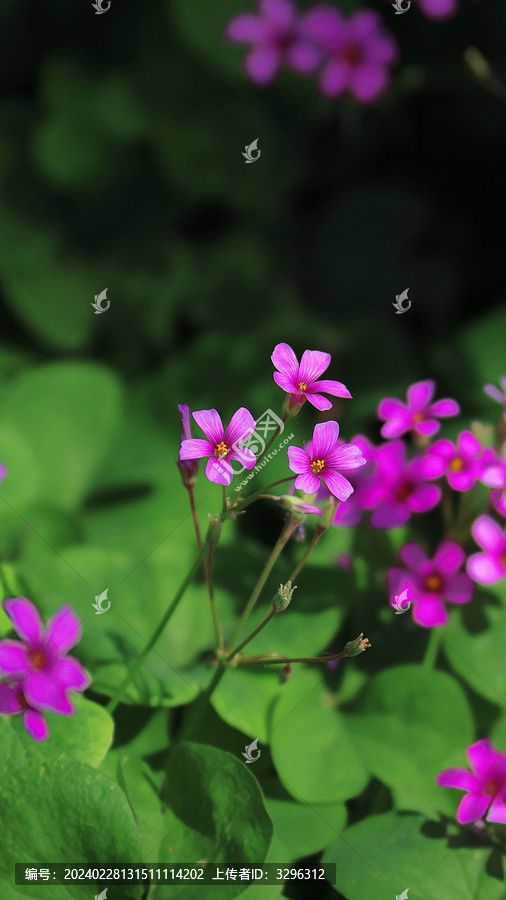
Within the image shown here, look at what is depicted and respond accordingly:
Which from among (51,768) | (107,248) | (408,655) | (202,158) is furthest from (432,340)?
(51,768)

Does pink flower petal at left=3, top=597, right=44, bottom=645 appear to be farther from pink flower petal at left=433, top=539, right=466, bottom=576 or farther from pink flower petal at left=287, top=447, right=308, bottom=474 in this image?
pink flower petal at left=433, top=539, right=466, bottom=576

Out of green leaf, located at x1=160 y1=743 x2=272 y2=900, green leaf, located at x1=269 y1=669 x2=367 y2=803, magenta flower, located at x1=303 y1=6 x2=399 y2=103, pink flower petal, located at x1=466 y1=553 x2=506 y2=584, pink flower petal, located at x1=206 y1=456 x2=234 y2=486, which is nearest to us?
pink flower petal, located at x1=206 y1=456 x2=234 y2=486

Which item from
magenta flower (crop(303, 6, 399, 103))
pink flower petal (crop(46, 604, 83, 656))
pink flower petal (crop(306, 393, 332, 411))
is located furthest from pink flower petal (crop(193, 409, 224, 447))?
magenta flower (crop(303, 6, 399, 103))

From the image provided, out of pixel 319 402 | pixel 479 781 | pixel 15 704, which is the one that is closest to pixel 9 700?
pixel 15 704

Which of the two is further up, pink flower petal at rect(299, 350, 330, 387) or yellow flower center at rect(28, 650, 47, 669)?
pink flower petal at rect(299, 350, 330, 387)

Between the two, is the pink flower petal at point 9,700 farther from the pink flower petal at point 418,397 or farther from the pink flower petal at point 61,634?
the pink flower petal at point 418,397

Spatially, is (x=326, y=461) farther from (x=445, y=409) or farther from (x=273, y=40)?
(x=273, y=40)

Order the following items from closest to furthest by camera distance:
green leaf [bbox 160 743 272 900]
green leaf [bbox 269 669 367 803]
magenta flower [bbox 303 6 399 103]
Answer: green leaf [bbox 160 743 272 900] < green leaf [bbox 269 669 367 803] < magenta flower [bbox 303 6 399 103]
